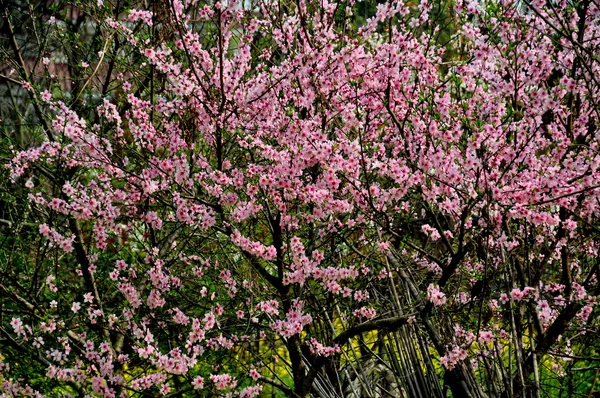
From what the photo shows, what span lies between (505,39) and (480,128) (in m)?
1.11

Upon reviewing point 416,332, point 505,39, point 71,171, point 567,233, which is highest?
point 505,39

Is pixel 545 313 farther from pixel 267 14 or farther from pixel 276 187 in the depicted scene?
pixel 267 14

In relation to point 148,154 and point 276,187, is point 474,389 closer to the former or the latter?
point 276,187

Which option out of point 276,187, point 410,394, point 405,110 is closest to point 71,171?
point 276,187

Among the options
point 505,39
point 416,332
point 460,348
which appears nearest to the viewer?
point 460,348

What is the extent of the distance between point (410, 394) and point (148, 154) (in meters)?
2.92

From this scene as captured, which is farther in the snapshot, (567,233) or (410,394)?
(567,233)

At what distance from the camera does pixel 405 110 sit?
467cm

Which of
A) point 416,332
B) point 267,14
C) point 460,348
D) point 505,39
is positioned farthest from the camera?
point 267,14

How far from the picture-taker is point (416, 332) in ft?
13.8

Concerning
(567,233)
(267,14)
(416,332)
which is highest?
(267,14)

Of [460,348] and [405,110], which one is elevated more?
[405,110]

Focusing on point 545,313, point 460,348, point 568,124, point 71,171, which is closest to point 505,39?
point 568,124

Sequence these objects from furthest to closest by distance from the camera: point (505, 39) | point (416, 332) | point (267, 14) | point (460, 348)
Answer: point (267, 14), point (505, 39), point (416, 332), point (460, 348)
